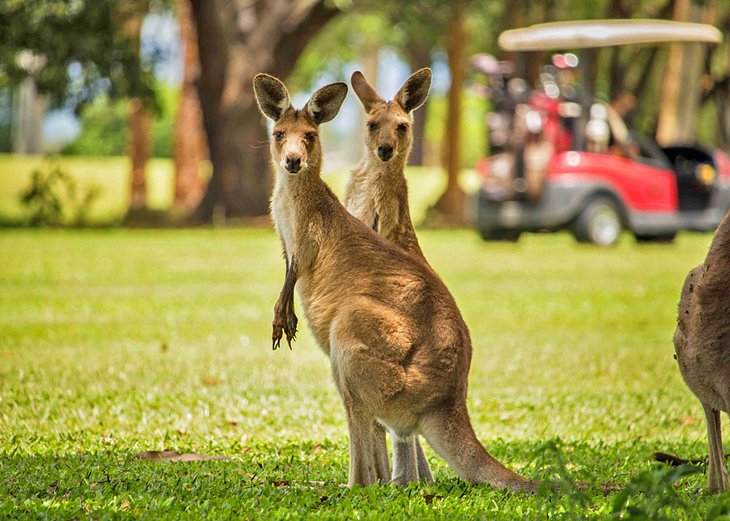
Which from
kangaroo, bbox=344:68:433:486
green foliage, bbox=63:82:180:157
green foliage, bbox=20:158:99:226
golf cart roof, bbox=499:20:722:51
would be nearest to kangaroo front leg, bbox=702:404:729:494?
kangaroo, bbox=344:68:433:486

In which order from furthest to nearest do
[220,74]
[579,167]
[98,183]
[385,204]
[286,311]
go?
1. [98,183]
2. [220,74]
3. [579,167]
4. [385,204]
5. [286,311]

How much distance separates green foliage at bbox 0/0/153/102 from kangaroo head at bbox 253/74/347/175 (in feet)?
57.3

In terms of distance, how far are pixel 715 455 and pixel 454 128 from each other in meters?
24.7

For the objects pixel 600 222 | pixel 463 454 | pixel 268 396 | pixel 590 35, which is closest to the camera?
pixel 463 454

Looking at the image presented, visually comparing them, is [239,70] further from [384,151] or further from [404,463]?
[404,463]

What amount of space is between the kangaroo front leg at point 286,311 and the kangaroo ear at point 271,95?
0.64m

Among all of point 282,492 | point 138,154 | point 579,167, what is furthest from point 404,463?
point 138,154

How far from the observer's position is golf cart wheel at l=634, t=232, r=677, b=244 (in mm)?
22016

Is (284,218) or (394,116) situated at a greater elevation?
(394,116)

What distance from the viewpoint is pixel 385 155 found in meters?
6.10

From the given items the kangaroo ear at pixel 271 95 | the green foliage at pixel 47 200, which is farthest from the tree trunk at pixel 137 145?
the kangaroo ear at pixel 271 95

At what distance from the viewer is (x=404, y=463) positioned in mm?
5281

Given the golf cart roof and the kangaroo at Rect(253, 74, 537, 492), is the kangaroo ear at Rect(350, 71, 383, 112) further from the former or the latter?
the golf cart roof

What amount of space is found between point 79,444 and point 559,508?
269cm
